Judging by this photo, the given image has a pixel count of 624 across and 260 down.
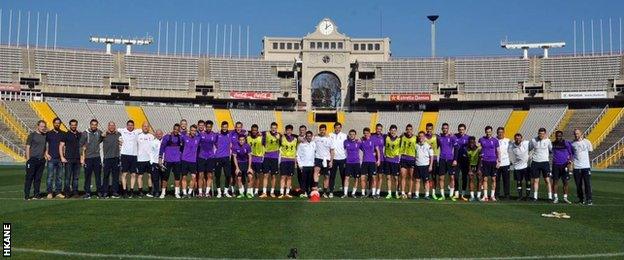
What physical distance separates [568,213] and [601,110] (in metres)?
47.4

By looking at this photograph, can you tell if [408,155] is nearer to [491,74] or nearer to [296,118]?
[296,118]

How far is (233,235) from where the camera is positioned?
28.7 feet

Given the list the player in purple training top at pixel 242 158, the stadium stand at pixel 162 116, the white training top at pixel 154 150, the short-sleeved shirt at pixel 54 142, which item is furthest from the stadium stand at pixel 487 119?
the short-sleeved shirt at pixel 54 142

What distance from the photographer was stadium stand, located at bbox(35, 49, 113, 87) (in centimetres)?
6016

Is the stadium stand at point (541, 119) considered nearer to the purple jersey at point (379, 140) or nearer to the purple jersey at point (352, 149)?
the purple jersey at point (379, 140)

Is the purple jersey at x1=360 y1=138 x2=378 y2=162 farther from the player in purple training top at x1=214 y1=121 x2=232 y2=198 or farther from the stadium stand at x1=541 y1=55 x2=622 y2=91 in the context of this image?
the stadium stand at x1=541 y1=55 x2=622 y2=91

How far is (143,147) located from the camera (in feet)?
50.2

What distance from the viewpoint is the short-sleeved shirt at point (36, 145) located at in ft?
47.5

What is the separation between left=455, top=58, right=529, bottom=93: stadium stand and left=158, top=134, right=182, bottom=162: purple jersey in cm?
5108

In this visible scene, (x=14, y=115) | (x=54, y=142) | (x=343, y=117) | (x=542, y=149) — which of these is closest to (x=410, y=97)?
(x=343, y=117)

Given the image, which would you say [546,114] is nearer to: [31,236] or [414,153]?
[414,153]

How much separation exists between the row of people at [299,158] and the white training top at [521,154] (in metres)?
0.03

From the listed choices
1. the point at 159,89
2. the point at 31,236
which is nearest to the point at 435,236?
the point at 31,236

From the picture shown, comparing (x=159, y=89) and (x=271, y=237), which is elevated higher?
(x=159, y=89)
